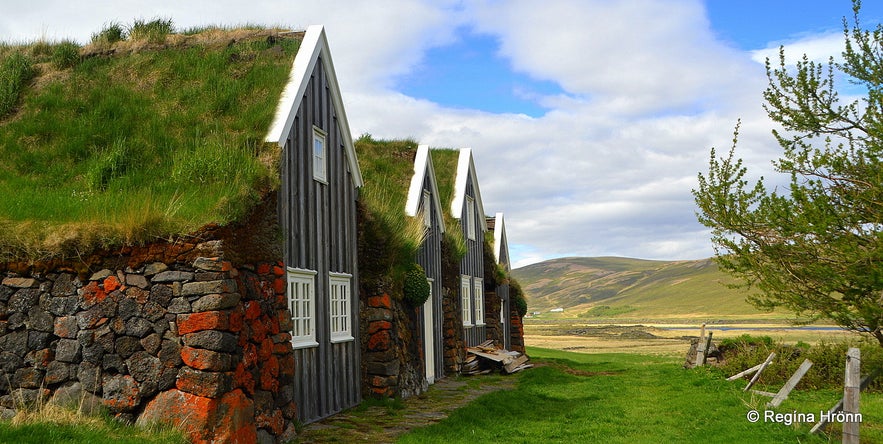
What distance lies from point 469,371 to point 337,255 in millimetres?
10262

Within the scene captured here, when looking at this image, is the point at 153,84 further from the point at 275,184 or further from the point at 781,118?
the point at 781,118

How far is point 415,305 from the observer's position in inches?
690

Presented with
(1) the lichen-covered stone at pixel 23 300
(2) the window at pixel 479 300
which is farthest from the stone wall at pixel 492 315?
(1) the lichen-covered stone at pixel 23 300

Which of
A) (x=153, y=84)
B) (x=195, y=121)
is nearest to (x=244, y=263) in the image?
(x=195, y=121)

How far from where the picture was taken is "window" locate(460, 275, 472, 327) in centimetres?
2503

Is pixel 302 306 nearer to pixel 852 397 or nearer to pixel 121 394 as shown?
pixel 121 394

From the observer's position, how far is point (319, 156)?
13.9 meters

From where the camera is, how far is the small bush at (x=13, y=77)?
569 inches

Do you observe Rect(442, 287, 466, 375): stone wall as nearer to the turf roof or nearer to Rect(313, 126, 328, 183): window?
the turf roof

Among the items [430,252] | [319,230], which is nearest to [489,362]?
[430,252]

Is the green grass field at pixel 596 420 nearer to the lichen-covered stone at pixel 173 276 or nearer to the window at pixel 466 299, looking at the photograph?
the lichen-covered stone at pixel 173 276

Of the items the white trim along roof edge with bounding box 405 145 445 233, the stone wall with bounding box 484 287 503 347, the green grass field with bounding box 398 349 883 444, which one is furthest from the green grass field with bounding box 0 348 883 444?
the stone wall with bounding box 484 287 503 347

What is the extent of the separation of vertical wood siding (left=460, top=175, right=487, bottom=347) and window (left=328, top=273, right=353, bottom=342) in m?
10.6

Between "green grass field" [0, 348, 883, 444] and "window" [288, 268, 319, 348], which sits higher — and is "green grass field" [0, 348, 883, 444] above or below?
below
